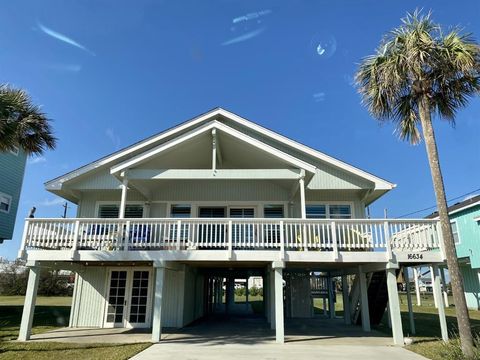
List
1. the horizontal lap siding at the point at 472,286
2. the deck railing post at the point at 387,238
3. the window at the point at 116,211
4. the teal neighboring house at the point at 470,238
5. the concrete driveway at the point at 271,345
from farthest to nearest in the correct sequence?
the horizontal lap siding at the point at 472,286 < the teal neighboring house at the point at 470,238 < the window at the point at 116,211 < the deck railing post at the point at 387,238 < the concrete driveway at the point at 271,345

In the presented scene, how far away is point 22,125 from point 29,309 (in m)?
5.80

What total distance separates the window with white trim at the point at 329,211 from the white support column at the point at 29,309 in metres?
10.3

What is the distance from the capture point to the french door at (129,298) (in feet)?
44.7

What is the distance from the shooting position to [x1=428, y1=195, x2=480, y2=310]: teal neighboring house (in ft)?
68.2

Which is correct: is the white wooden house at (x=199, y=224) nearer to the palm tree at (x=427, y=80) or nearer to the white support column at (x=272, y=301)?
the white support column at (x=272, y=301)

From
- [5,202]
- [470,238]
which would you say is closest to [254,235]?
[5,202]

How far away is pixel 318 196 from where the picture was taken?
14.8m

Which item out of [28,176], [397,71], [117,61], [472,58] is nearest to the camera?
[472,58]

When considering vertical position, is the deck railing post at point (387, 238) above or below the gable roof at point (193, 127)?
below

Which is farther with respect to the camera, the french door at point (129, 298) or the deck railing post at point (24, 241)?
the french door at point (129, 298)

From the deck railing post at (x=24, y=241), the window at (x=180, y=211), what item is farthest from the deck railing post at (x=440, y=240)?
the deck railing post at (x=24, y=241)

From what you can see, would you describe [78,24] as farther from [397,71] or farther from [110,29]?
[397,71]

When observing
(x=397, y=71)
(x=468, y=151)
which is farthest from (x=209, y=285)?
(x=468, y=151)

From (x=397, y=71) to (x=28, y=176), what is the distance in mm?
21413
